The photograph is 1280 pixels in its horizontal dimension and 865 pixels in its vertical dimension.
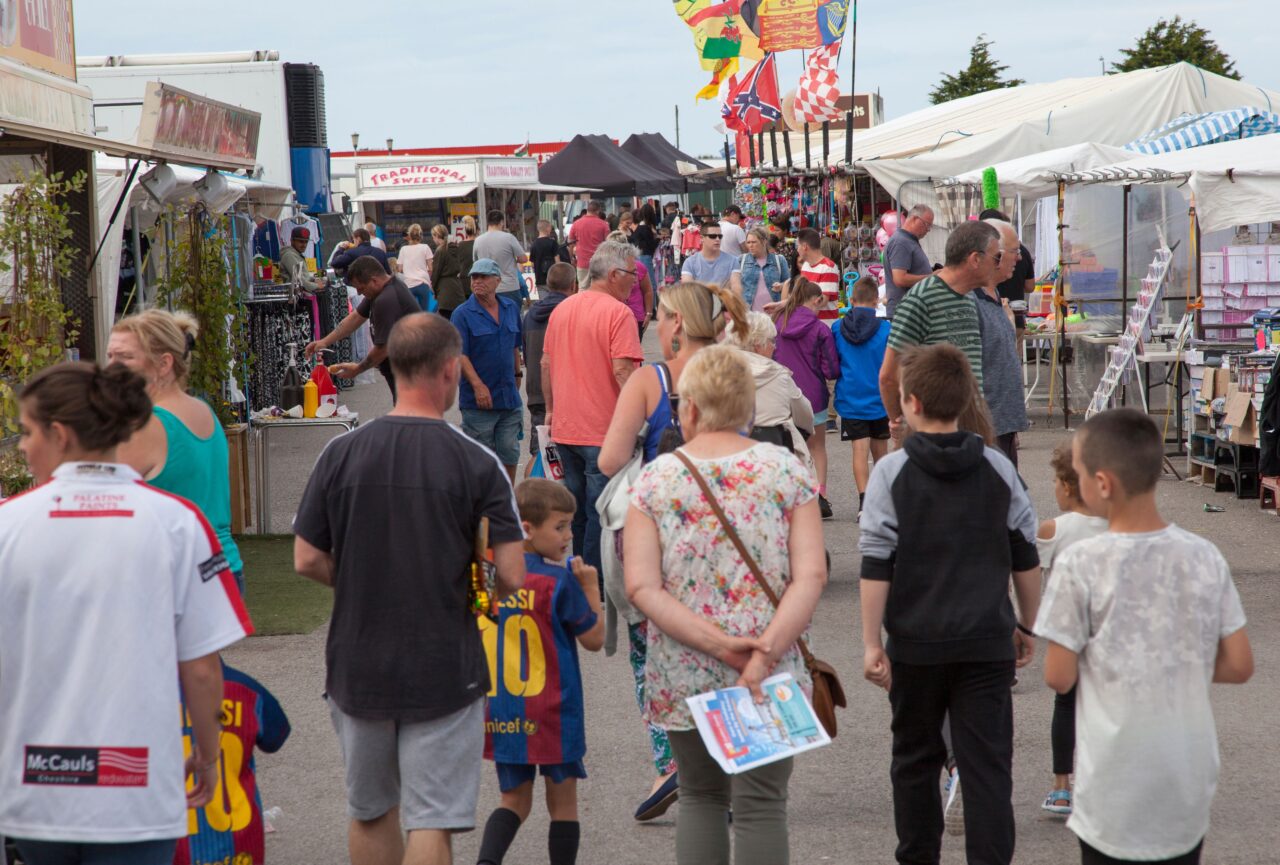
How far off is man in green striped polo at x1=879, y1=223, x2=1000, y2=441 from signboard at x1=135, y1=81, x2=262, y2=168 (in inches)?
200

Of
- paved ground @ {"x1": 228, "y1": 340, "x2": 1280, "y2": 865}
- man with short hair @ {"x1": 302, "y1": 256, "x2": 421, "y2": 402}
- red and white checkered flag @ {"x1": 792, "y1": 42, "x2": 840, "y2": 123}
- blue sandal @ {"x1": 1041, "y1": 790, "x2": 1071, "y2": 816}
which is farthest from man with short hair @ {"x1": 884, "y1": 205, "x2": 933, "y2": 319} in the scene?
red and white checkered flag @ {"x1": 792, "y1": 42, "x2": 840, "y2": 123}

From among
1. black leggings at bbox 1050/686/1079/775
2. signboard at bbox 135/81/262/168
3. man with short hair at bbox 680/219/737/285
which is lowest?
black leggings at bbox 1050/686/1079/775

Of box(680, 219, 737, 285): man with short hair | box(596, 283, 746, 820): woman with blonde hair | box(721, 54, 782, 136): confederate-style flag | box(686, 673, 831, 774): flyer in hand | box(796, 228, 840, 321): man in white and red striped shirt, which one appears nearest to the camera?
box(686, 673, 831, 774): flyer in hand

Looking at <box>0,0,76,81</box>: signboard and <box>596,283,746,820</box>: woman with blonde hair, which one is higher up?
<box>0,0,76,81</box>: signboard

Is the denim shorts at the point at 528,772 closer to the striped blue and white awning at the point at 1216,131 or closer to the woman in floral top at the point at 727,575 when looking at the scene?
the woman in floral top at the point at 727,575

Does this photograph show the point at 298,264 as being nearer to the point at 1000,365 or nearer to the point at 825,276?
the point at 825,276

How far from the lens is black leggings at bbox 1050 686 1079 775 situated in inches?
188

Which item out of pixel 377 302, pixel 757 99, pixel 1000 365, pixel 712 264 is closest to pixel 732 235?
pixel 757 99

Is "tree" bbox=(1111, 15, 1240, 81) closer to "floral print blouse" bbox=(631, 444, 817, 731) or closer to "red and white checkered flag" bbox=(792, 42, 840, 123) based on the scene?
"red and white checkered flag" bbox=(792, 42, 840, 123)

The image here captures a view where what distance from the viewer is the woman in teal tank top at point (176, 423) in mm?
4145

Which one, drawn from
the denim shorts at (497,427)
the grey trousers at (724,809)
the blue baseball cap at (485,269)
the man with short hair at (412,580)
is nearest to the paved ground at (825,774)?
the grey trousers at (724,809)

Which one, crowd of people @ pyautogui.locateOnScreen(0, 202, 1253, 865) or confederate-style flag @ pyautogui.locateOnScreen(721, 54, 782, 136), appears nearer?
crowd of people @ pyautogui.locateOnScreen(0, 202, 1253, 865)

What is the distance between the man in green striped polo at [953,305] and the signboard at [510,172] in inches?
967

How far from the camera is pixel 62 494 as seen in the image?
112 inches
